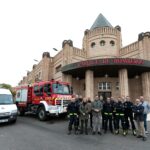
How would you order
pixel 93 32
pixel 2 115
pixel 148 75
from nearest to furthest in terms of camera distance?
pixel 2 115 < pixel 148 75 < pixel 93 32

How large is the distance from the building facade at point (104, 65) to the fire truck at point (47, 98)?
7439mm

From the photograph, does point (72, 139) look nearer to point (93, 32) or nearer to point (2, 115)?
point (2, 115)

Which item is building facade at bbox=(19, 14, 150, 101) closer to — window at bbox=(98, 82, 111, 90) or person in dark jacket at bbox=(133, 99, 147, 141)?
window at bbox=(98, 82, 111, 90)

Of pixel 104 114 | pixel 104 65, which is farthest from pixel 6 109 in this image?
pixel 104 65

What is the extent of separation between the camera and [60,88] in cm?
1232

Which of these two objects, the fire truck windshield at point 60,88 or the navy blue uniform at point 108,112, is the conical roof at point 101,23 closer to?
the fire truck windshield at point 60,88

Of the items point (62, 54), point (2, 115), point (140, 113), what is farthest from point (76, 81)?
point (140, 113)

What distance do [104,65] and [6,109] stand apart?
12.0 metres

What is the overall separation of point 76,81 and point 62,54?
5056mm

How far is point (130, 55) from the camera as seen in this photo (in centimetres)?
2552

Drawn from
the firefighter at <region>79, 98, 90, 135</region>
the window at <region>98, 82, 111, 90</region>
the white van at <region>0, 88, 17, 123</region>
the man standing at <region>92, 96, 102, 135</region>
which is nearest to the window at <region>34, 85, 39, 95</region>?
the white van at <region>0, 88, 17, 123</region>

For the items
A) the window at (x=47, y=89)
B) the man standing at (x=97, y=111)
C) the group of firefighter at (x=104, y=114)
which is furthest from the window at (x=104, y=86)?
the man standing at (x=97, y=111)

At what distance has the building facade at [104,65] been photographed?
1930 centimetres

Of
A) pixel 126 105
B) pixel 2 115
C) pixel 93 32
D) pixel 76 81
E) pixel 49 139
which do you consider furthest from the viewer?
pixel 93 32
